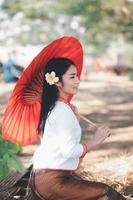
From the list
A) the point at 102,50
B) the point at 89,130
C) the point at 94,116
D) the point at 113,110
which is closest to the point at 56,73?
the point at 89,130

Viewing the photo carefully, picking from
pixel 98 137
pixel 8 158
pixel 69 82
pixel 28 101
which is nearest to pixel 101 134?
pixel 98 137

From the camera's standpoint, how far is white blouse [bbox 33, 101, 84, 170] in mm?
3396

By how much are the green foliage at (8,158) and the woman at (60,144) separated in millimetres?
529

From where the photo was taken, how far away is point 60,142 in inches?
134

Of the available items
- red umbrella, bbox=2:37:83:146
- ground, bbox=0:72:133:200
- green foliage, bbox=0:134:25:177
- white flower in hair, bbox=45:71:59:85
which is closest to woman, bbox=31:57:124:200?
white flower in hair, bbox=45:71:59:85

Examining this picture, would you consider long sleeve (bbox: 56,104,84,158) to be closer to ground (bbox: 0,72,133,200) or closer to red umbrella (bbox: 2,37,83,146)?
red umbrella (bbox: 2,37,83,146)

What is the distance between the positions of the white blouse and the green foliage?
22.7 inches

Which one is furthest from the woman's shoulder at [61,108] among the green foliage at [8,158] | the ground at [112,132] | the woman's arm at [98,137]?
the ground at [112,132]

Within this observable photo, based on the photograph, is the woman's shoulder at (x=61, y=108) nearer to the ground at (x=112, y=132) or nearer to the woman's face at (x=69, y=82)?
the woman's face at (x=69, y=82)

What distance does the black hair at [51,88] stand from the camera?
355 cm

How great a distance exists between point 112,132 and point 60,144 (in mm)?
7617

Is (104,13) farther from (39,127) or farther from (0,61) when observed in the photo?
(39,127)

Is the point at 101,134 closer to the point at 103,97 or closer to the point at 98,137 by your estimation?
the point at 98,137

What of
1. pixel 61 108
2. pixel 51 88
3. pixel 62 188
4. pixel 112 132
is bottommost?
pixel 112 132
